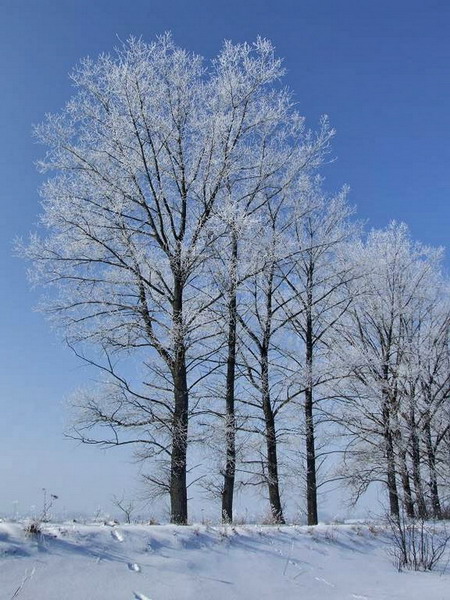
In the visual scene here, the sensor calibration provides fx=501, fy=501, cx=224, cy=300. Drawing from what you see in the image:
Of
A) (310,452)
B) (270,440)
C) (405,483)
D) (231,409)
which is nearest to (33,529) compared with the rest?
(231,409)

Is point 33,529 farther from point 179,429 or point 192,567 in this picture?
point 179,429

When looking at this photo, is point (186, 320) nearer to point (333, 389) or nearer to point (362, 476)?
point (333, 389)

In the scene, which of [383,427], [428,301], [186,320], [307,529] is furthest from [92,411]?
[428,301]

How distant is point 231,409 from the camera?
1357 centimetres

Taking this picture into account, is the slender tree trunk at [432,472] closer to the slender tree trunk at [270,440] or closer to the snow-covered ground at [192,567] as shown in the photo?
the slender tree trunk at [270,440]

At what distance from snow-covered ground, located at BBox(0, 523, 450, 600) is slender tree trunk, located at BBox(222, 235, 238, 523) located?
15.2 ft

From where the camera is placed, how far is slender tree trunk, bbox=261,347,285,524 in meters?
14.0

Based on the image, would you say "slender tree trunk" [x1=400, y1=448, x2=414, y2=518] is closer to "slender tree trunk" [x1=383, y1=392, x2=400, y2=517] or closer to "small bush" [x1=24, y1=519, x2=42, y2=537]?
"slender tree trunk" [x1=383, y1=392, x2=400, y2=517]

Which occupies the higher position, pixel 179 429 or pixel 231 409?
pixel 231 409

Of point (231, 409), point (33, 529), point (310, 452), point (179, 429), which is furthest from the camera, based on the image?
point (310, 452)

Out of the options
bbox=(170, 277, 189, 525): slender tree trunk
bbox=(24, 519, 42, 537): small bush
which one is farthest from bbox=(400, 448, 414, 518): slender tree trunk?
bbox=(24, 519, 42, 537): small bush

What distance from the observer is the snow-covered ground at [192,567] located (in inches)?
170

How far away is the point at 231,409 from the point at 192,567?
327 inches

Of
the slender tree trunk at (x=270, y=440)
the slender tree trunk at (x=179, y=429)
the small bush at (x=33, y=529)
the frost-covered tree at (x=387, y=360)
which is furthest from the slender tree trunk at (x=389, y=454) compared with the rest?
the small bush at (x=33, y=529)
